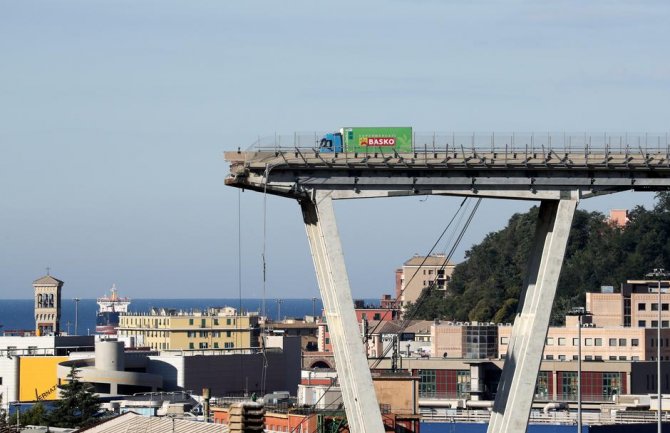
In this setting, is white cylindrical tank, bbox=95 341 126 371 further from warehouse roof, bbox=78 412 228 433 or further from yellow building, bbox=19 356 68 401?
warehouse roof, bbox=78 412 228 433

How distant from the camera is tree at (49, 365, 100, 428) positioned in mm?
105969

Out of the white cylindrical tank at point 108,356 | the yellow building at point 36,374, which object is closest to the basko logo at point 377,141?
the white cylindrical tank at point 108,356

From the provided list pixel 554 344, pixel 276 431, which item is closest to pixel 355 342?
pixel 276 431

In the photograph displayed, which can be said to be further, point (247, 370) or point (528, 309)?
point (247, 370)

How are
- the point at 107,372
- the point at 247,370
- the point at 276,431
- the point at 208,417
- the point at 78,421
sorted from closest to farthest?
the point at 276,431 → the point at 208,417 → the point at 78,421 → the point at 107,372 → the point at 247,370

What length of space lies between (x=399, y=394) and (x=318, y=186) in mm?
22664

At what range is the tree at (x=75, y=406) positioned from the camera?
106 metres

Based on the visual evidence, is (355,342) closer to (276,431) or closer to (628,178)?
(628,178)

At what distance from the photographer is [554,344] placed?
169875 millimetres

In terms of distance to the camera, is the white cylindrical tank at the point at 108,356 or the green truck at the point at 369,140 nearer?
the green truck at the point at 369,140

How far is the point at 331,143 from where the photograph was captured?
→ 6388 centimetres

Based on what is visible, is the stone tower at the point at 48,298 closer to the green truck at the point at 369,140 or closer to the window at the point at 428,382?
the window at the point at 428,382

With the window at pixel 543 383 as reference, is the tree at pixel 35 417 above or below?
below

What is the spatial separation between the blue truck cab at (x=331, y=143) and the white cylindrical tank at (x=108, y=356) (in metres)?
85.0
